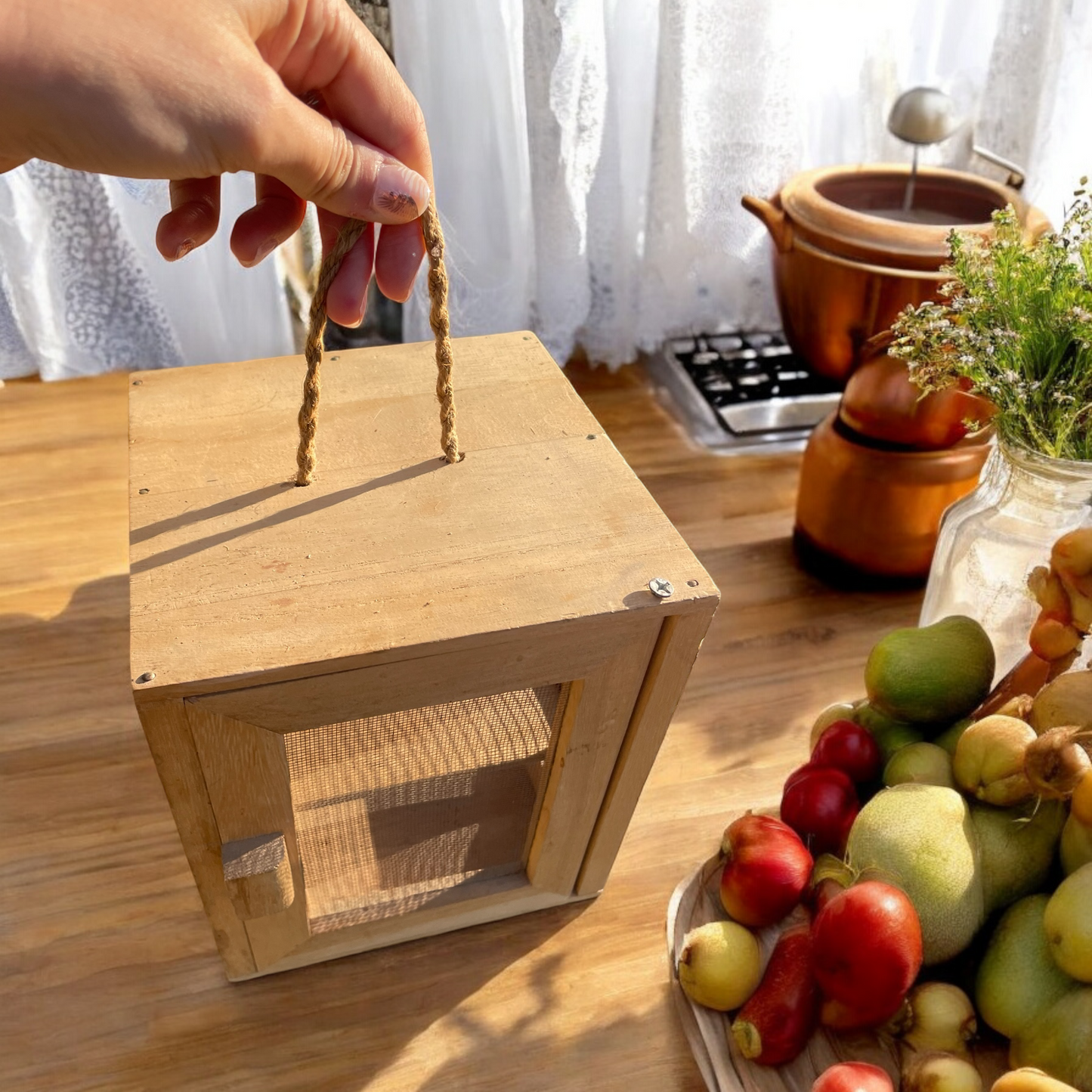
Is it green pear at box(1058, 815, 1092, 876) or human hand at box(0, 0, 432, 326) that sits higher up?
human hand at box(0, 0, 432, 326)

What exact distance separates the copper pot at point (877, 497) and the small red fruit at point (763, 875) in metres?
0.48

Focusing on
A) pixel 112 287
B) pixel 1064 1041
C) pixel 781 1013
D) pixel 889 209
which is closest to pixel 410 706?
pixel 781 1013

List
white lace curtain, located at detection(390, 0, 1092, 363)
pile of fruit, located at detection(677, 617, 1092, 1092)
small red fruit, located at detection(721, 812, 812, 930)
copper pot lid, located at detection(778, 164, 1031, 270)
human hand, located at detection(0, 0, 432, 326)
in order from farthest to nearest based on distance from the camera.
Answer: white lace curtain, located at detection(390, 0, 1092, 363), copper pot lid, located at detection(778, 164, 1031, 270), small red fruit, located at detection(721, 812, 812, 930), pile of fruit, located at detection(677, 617, 1092, 1092), human hand, located at detection(0, 0, 432, 326)

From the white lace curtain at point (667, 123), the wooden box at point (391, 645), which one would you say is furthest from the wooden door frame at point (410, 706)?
the white lace curtain at point (667, 123)

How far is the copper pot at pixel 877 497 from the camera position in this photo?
3.46 feet

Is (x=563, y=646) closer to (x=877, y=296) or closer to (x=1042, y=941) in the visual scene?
(x=1042, y=941)

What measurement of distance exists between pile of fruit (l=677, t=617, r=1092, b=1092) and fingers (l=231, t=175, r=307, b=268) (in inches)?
21.0

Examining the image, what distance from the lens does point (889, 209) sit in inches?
48.6

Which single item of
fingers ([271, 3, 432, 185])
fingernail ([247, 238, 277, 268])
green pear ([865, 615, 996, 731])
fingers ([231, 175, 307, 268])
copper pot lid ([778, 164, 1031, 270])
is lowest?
green pear ([865, 615, 996, 731])

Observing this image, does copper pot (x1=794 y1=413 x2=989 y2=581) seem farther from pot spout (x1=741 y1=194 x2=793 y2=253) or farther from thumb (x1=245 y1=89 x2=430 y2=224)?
thumb (x1=245 y1=89 x2=430 y2=224)

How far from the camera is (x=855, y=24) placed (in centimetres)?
147

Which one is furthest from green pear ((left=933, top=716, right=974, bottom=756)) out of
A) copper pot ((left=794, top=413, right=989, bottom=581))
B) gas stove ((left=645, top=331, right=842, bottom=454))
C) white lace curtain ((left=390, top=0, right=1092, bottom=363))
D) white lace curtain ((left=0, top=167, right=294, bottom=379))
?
white lace curtain ((left=0, top=167, right=294, bottom=379))

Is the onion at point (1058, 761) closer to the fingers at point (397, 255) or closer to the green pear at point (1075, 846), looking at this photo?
the green pear at point (1075, 846)

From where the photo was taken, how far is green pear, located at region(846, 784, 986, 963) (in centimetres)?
62
